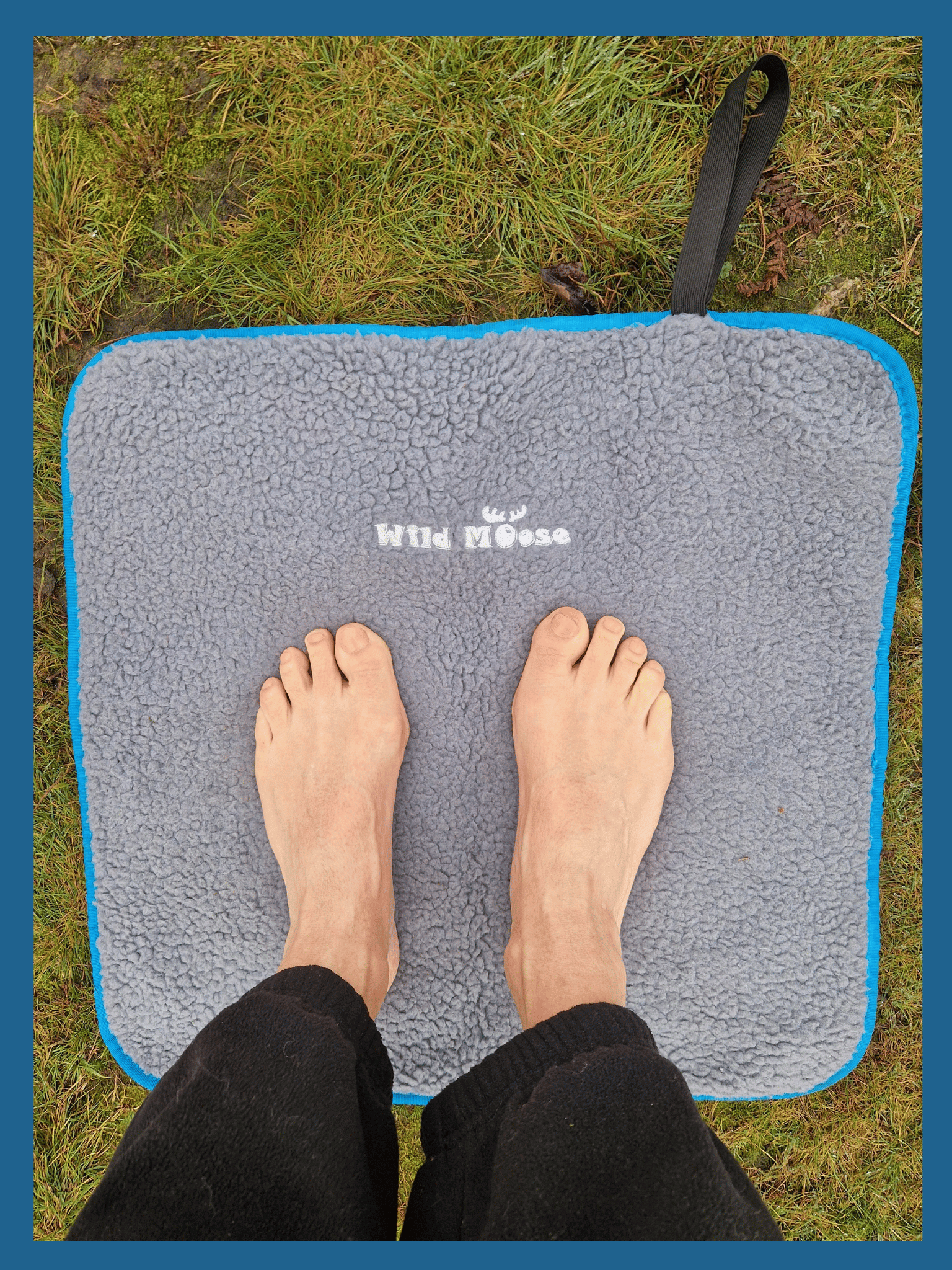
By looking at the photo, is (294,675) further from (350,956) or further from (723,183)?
(723,183)

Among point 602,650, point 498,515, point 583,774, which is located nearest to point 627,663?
point 602,650

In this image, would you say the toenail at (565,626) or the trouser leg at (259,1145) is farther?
the toenail at (565,626)

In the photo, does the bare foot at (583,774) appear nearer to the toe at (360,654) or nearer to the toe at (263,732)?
the toe at (360,654)

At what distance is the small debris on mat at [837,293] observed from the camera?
1.04 m

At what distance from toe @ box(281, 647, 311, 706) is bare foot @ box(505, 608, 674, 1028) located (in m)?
0.28

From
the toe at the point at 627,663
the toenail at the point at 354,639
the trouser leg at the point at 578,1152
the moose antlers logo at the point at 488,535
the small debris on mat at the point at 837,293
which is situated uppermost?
the small debris on mat at the point at 837,293

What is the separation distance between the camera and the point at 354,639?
39.7 inches

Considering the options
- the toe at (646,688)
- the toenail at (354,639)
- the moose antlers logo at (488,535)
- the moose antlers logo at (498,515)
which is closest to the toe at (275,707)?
the toenail at (354,639)

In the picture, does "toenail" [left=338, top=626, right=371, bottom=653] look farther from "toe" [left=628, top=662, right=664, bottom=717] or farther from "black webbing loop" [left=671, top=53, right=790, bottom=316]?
"black webbing loop" [left=671, top=53, right=790, bottom=316]

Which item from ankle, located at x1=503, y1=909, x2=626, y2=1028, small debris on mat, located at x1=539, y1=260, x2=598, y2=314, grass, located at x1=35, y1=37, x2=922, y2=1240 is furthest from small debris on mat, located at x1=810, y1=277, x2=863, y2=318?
ankle, located at x1=503, y1=909, x2=626, y2=1028

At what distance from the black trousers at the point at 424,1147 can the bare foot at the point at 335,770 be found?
0.68ft

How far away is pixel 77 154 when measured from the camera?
3.46 ft

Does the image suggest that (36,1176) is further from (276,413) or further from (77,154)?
(77,154)

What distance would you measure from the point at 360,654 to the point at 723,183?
0.75 meters
